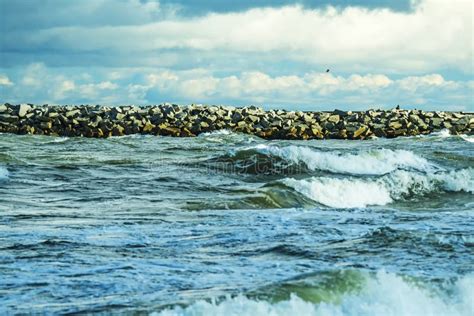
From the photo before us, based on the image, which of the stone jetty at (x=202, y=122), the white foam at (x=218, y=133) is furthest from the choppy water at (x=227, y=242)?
the stone jetty at (x=202, y=122)

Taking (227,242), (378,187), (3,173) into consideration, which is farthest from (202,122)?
(227,242)

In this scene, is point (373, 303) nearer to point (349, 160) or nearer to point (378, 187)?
point (378, 187)

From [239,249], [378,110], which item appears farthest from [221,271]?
Result: [378,110]

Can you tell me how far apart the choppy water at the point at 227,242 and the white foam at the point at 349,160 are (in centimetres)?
90

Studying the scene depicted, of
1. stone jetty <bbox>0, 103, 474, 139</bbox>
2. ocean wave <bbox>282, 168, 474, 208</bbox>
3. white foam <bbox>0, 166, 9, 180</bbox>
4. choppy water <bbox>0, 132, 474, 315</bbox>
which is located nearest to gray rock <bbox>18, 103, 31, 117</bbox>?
stone jetty <bbox>0, 103, 474, 139</bbox>

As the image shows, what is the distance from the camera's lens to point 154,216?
34.8 feet

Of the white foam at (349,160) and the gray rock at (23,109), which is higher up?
the gray rock at (23,109)

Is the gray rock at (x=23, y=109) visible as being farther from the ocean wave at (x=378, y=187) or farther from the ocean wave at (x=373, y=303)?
the ocean wave at (x=373, y=303)

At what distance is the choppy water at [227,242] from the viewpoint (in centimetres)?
592

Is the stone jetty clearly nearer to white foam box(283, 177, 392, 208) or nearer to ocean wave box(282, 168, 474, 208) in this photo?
ocean wave box(282, 168, 474, 208)

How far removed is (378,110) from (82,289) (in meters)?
38.6

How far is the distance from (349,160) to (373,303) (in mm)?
13806

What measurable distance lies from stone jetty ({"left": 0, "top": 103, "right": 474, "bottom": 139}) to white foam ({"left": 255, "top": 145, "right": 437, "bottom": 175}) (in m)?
15.2

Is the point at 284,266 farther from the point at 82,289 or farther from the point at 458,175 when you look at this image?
the point at 458,175
